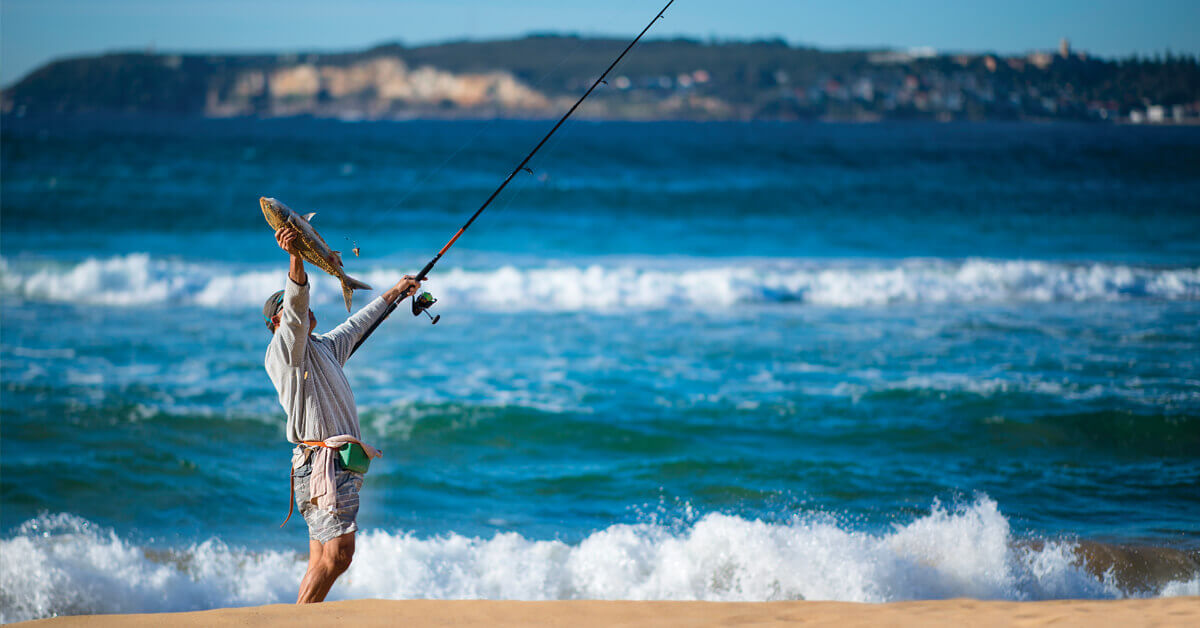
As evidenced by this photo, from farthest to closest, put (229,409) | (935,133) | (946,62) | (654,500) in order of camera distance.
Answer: (935,133)
(946,62)
(229,409)
(654,500)

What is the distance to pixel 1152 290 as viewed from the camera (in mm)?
12312

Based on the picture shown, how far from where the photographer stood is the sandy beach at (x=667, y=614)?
10.4 ft

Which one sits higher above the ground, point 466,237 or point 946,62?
point 946,62

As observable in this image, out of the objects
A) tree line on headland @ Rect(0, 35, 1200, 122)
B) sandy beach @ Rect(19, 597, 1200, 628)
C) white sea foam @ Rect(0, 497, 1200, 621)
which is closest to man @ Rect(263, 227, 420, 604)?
sandy beach @ Rect(19, 597, 1200, 628)

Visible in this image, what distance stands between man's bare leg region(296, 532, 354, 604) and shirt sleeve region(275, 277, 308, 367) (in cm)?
62

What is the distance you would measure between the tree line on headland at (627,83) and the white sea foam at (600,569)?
Result: 2416 millimetres

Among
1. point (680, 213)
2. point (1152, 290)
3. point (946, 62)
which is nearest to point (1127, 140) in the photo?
point (946, 62)

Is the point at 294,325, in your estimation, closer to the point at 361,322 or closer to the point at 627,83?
the point at 361,322

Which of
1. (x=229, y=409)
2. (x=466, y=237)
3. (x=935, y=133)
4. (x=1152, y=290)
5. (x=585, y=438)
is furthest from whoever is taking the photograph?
(x=935, y=133)

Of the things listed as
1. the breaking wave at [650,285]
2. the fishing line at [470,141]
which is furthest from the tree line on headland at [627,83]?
the breaking wave at [650,285]

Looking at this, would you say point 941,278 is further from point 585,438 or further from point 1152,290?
point 585,438

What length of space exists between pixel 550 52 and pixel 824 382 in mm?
30583

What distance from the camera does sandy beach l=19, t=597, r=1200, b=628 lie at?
3160mm

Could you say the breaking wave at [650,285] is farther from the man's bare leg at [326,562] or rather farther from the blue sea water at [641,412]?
the man's bare leg at [326,562]
